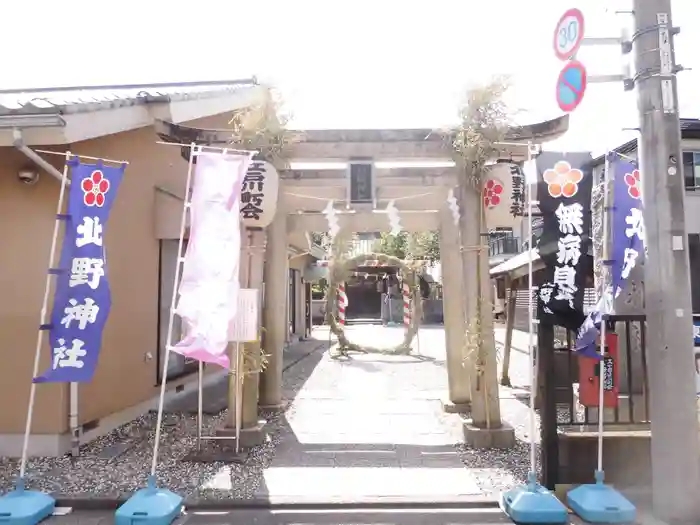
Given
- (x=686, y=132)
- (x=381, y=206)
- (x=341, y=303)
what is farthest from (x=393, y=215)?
(x=686, y=132)

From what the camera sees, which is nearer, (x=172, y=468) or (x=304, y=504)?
(x=304, y=504)

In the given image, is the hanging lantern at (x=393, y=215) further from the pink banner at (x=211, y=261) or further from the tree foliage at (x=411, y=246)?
the tree foliage at (x=411, y=246)

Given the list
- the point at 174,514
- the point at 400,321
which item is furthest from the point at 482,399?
the point at 400,321

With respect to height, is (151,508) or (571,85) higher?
(571,85)

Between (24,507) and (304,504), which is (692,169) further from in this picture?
(24,507)

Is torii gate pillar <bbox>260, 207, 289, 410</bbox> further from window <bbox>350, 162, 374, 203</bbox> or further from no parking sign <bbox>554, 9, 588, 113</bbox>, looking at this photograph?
no parking sign <bbox>554, 9, 588, 113</bbox>

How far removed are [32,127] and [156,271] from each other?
149 inches

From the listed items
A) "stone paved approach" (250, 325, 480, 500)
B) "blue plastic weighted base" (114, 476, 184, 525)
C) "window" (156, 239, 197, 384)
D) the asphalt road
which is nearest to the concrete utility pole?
the asphalt road

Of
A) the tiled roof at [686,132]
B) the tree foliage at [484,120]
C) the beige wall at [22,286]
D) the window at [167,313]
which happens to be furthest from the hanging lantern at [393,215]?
the tiled roof at [686,132]

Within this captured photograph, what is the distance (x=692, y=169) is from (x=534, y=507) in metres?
17.2

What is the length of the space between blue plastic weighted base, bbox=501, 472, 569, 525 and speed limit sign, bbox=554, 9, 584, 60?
4086mm

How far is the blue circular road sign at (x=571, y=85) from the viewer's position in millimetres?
5109

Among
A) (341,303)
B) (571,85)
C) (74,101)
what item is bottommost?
(341,303)

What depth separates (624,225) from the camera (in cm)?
528
